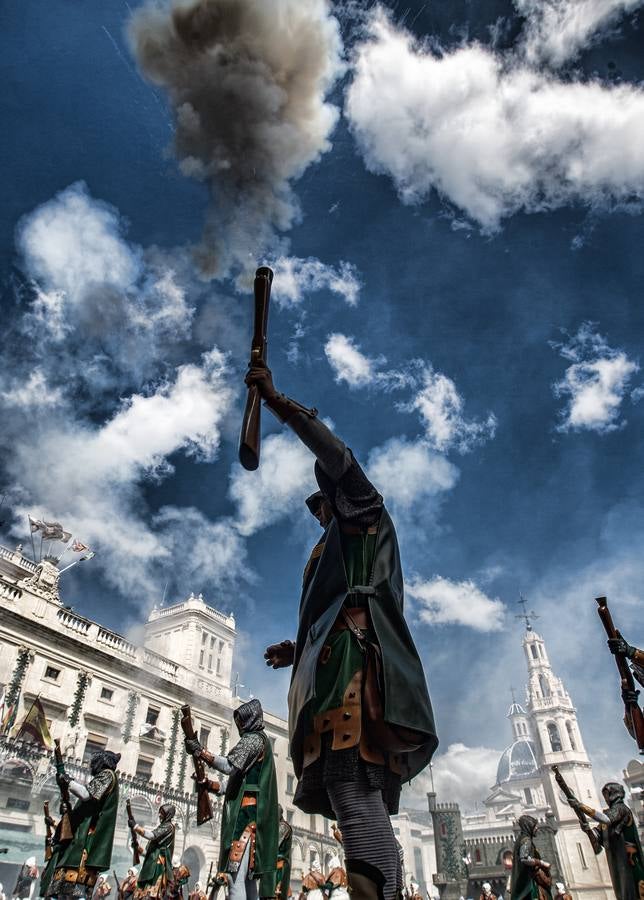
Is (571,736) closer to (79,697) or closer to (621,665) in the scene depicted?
(79,697)

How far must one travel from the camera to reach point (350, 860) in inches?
80.7

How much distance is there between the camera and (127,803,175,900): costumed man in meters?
7.70

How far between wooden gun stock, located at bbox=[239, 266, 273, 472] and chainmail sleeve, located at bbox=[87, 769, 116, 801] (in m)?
4.86

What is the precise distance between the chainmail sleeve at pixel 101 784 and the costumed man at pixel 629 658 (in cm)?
524

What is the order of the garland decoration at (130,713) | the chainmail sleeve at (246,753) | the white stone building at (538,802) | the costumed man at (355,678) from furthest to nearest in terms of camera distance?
1. the white stone building at (538,802)
2. the garland decoration at (130,713)
3. the chainmail sleeve at (246,753)
4. the costumed man at (355,678)

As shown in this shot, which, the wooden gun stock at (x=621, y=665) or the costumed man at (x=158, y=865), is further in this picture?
the costumed man at (x=158, y=865)

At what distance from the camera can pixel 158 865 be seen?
7.91 metres

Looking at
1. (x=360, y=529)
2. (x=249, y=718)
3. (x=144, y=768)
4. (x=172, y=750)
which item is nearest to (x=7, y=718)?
(x=144, y=768)

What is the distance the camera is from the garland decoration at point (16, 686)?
80.5 ft

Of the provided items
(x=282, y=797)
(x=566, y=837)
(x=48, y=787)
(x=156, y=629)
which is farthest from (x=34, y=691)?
(x=566, y=837)

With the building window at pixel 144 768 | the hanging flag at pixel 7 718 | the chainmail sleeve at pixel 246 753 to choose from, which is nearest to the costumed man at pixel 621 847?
the chainmail sleeve at pixel 246 753

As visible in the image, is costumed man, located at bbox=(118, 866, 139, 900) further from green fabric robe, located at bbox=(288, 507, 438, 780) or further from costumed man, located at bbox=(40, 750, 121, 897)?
green fabric robe, located at bbox=(288, 507, 438, 780)

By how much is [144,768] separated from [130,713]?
3222 millimetres

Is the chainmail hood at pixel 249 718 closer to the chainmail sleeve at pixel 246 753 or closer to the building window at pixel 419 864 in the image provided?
the chainmail sleeve at pixel 246 753
